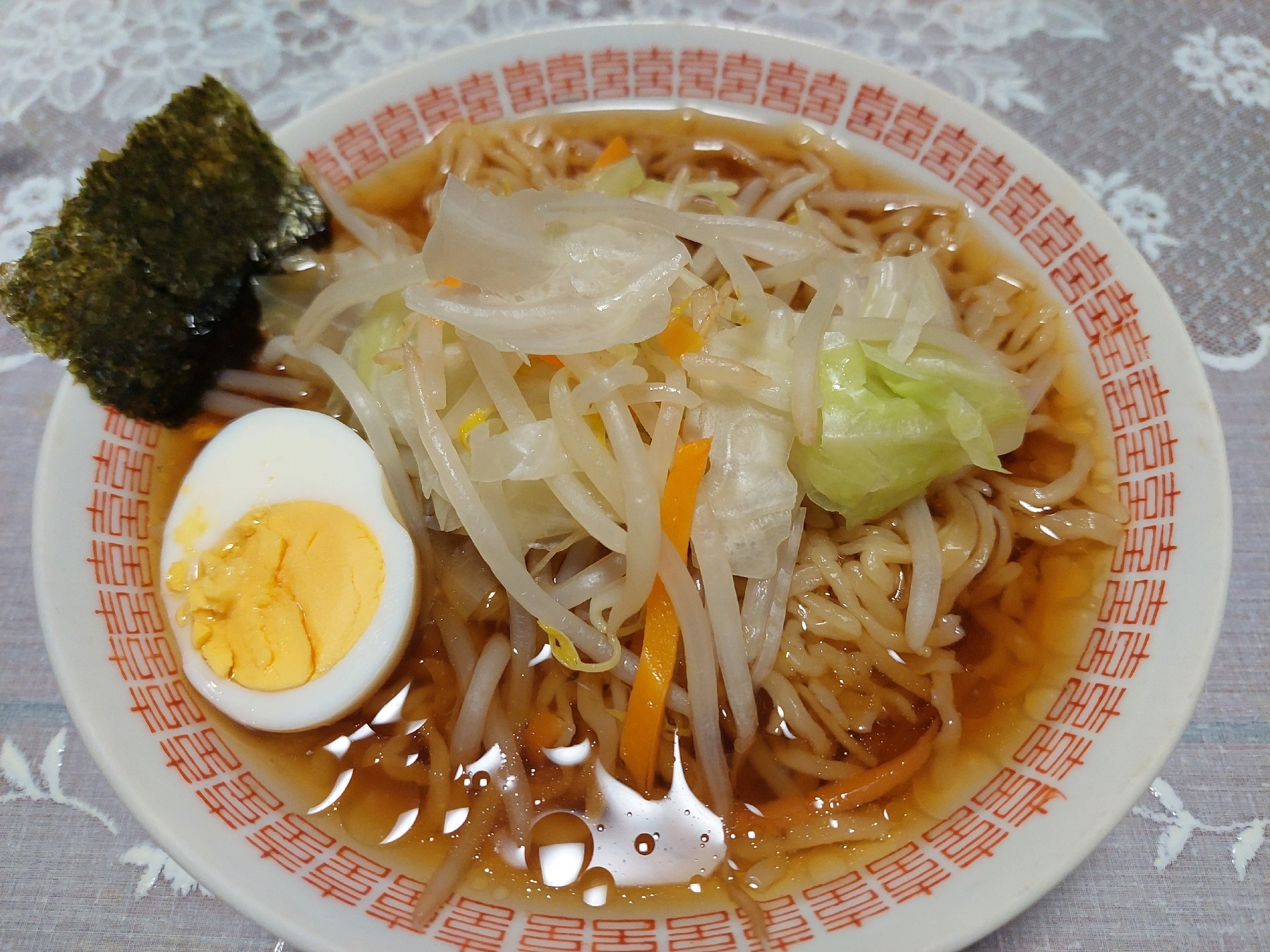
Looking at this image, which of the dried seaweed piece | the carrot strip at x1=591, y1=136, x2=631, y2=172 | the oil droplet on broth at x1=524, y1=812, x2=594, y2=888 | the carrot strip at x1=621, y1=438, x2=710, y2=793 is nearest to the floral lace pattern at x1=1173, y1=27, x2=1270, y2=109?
the carrot strip at x1=591, y1=136, x2=631, y2=172

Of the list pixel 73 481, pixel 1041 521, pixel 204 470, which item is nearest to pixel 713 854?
pixel 1041 521

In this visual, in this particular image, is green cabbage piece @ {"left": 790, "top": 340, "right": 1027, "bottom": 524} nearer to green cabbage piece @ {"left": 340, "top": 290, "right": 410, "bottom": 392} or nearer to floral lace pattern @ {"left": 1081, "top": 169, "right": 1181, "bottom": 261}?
green cabbage piece @ {"left": 340, "top": 290, "right": 410, "bottom": 392}

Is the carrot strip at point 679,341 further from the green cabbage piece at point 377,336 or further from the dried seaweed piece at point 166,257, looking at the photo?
the dried seaweed piece at point 166,257

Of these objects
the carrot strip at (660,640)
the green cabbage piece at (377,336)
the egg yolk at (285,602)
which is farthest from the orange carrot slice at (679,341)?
the egg yolk at (285,602)

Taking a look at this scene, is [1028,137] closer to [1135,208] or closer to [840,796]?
[1135,208]

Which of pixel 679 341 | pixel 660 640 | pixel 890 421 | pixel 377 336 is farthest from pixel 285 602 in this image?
pixel 890 421

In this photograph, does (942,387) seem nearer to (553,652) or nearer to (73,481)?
(553,652)

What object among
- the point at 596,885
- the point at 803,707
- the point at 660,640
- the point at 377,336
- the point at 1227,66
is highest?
the point at 1227,66
